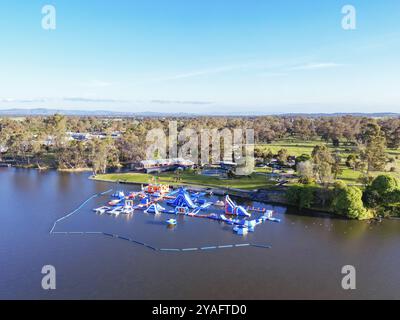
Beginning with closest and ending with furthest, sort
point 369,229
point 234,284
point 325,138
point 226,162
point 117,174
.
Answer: point 234,284 < point 369,229 < point 117,174 < point 226,162 < point 325,138

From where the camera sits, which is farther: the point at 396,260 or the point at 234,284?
the point at 396,260

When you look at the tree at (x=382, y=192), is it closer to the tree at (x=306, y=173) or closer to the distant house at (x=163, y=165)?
the tree at (x=306, y=173)

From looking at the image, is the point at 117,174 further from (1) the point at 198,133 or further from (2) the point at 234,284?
(2) the point at 234,284

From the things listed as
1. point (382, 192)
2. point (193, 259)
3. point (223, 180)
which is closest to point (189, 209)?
point (193, 259)

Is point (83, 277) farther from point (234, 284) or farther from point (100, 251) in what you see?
point (234, 284)

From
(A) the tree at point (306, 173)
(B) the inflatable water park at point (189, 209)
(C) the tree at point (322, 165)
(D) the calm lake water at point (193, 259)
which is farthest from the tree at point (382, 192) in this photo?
(B) the inflatable water park at point (189, 209)
